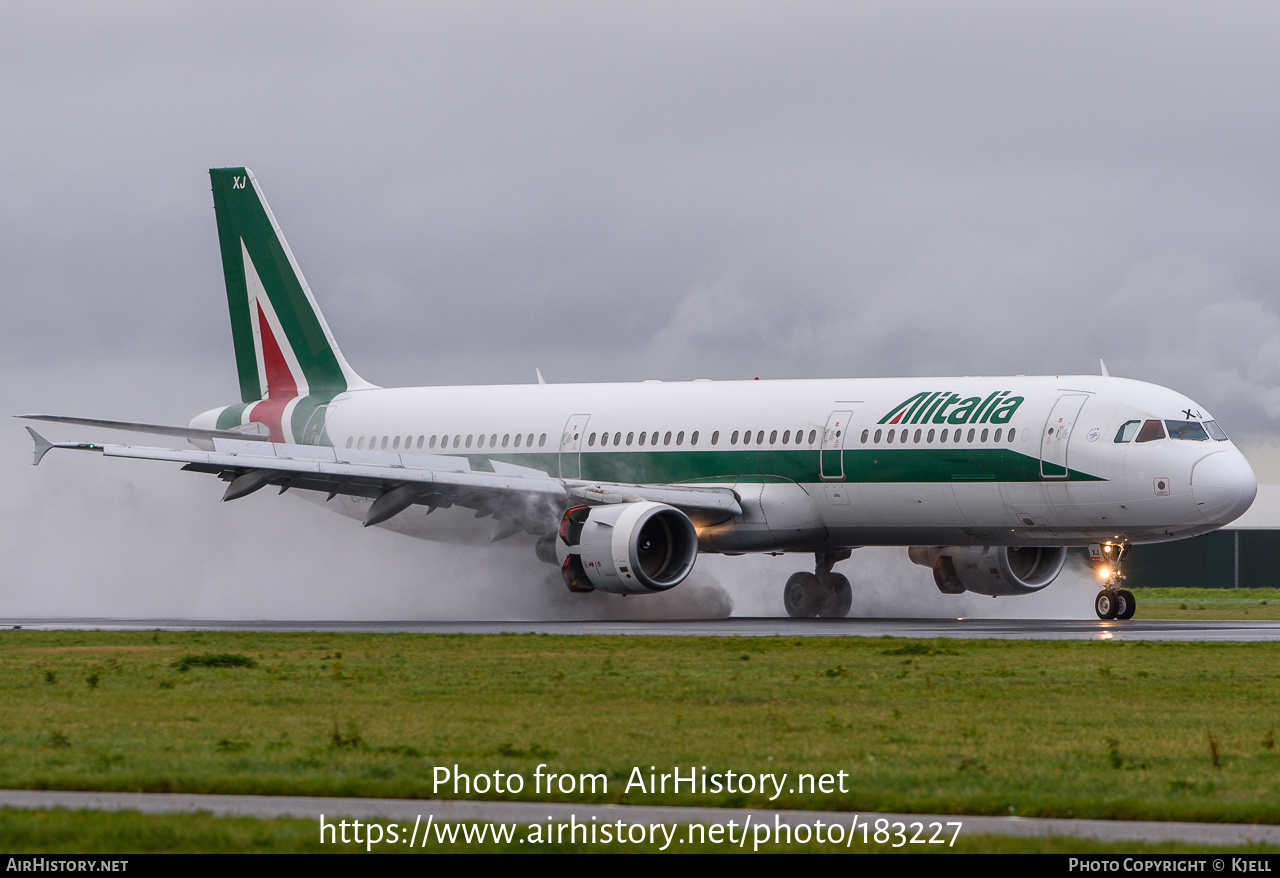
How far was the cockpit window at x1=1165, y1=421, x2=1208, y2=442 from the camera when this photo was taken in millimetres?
34188

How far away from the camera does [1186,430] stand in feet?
113

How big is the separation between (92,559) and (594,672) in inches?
1022

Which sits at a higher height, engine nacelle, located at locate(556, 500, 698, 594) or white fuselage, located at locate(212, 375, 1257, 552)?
white fuselage, located at locate(212, 375, 1257, 552)

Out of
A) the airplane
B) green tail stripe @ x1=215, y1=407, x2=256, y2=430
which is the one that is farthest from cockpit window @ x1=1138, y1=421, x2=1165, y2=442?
green tail stripe @ x1=215, y1=407, x2=256, y2=430

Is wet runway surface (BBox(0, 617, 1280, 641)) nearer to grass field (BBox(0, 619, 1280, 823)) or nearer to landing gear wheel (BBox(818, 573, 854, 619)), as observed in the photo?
landing gear wheel (BBox(818, 573, 854, 619))

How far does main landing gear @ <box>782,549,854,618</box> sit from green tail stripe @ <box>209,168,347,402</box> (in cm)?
1419

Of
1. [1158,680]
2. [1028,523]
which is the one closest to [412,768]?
[1158,680]

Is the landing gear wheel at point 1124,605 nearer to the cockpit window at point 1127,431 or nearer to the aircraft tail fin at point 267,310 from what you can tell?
the cockpit window at point 1127,431

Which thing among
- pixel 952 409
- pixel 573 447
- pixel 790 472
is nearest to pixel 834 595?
pixel 790 472

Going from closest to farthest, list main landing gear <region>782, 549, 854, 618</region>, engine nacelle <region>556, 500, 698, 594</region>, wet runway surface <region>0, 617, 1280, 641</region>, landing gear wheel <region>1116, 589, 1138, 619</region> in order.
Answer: wet runway surface <region>0, 617, 1280, 641</region> < engine nacelle <region>556, 500, 698, 594</region> < landing gear wheel <region>1116, 589, 1138, 619</region> < main landing gear <region>782, 549, 854, 618</region>

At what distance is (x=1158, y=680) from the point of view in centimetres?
2150

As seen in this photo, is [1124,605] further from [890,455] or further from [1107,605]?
[890,455]

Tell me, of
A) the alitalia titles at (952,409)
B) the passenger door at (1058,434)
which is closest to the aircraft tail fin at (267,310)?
the alitalia titles at (952,409)

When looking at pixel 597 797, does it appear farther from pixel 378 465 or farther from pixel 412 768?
pixel 378 465
